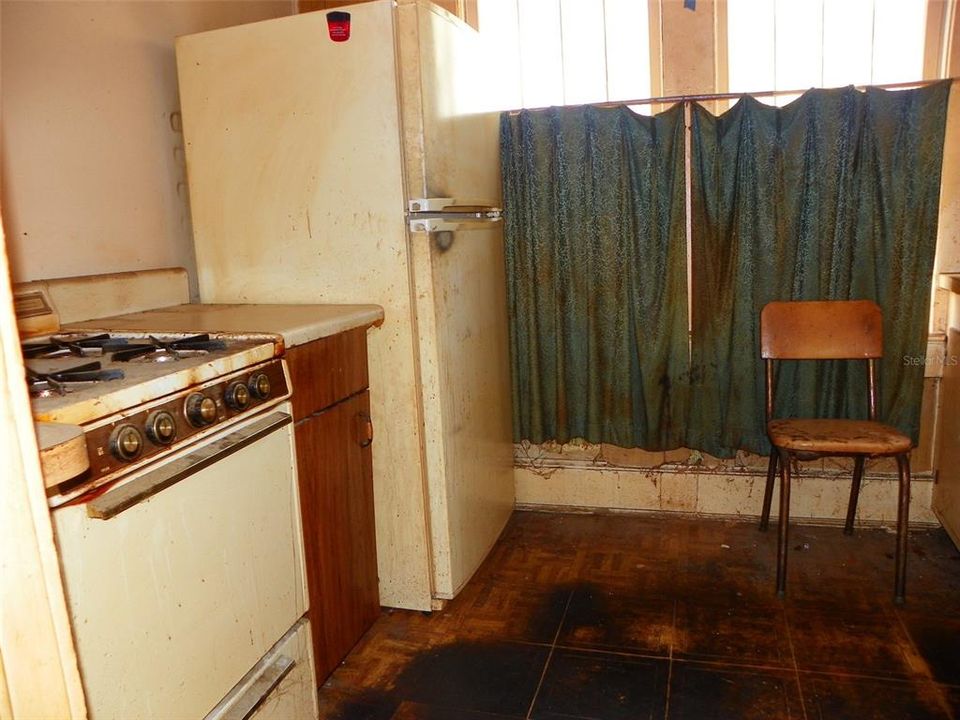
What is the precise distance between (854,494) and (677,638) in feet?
3.20

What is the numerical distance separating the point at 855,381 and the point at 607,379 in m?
0.86

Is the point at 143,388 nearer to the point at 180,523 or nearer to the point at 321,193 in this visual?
the point at 180,523

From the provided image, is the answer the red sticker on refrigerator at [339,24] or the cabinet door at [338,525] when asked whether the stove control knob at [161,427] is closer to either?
the cabinet door at [338,525]

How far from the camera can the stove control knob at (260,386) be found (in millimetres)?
1537

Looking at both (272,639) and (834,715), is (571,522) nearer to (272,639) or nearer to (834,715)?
(834,715)

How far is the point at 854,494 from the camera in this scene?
2.66 meters

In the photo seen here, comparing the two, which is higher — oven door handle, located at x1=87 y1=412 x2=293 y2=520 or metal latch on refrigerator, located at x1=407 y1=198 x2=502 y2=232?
metal latch on refrigerator, located at x1=407 y1=198 x2=502 y2=232

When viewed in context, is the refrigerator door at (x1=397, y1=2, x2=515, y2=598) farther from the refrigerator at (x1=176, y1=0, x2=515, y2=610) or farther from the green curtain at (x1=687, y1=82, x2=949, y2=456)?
the green curtain at (x1=687, y1=82, x2=949, y2=456)

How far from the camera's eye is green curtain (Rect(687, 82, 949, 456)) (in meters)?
2.49

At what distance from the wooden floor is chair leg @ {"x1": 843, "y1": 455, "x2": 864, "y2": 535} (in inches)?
2.4

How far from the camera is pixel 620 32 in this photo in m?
A: 2.77

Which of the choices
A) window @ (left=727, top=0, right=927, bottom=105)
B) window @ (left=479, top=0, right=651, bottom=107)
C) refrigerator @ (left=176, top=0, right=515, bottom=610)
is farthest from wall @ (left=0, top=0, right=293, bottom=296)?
window @ (left=727, top=0, right=927, bottom=105)

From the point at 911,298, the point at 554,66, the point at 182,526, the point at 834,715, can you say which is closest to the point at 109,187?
the point at 182,526

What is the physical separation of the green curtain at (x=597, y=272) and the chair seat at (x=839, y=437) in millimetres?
478
